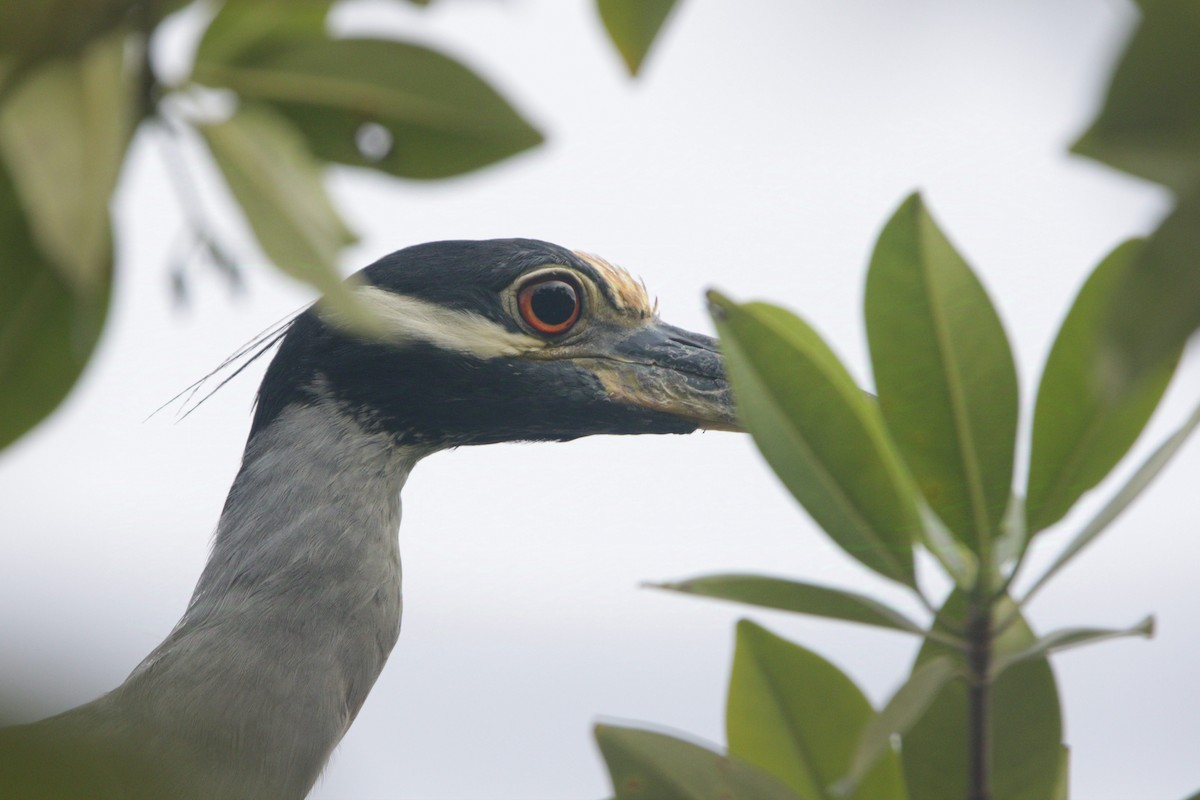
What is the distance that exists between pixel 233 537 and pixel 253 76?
1976 millimetres

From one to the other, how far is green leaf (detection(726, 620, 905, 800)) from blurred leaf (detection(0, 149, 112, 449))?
0.87 metres

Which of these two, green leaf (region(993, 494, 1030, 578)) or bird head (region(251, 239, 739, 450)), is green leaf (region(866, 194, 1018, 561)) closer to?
green leaf (region(993, 494, 1030, 578))

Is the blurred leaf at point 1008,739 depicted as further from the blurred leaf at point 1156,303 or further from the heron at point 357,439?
the heron at point 357,439

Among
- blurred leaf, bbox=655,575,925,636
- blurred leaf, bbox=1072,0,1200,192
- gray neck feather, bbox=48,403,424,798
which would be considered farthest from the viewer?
gray neck feather, bbox=48,403,424,798

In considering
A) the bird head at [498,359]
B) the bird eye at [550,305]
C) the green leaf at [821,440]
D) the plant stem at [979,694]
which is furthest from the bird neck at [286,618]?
the plant stem at [979,694]

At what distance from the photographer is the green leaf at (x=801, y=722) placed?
141cm

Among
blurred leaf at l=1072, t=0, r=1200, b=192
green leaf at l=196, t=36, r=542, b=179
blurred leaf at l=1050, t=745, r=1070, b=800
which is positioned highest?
green leaf at l=196, t=36, r=542, b=179

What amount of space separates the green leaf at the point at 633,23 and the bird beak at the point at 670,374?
201 cm

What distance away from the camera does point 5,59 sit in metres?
0.79

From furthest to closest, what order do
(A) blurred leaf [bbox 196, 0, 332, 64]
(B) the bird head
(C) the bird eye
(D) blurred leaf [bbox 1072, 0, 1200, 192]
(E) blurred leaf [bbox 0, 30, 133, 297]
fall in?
(C) the bird eye → (B) the bird head → (A) blurred leaf [bbox 196, 0, 332, 64] → (E) blurred leaf [bbox 0, 30, 133, 297] → (D) blurred leaf [bbox 1072, 0, 1200, 192]

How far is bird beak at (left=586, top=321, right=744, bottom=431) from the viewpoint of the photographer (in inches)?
116

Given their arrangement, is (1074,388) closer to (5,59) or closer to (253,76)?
(253,76)

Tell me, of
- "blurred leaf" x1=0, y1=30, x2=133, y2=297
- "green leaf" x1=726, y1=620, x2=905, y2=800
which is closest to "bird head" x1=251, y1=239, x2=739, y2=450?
"green leaf" x1=726, y1=620, x2=905, y2=800

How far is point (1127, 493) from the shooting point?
1.08 m
